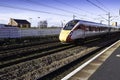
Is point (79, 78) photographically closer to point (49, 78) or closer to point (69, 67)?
point (49, 78)

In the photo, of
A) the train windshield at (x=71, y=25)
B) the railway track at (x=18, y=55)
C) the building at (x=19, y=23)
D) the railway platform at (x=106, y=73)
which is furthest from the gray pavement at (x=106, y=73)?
the building at (x=19, y=23)

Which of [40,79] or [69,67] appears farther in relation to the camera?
[69,67]

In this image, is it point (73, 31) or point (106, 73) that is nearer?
point (106, 73)

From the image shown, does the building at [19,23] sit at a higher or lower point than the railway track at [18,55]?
higher

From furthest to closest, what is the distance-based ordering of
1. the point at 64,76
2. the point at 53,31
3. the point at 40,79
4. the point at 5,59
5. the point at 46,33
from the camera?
the point at 53,31
the point at 46,33
the point at 5,59
the point at 64,76
the point at 40,79

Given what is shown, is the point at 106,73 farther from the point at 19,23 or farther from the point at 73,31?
the point at 19,23

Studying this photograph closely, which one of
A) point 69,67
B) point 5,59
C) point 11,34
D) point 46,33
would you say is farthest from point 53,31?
point 69,67

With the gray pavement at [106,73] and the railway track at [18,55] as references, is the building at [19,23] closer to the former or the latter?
the railway track at [18,55]

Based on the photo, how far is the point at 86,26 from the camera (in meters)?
27.0

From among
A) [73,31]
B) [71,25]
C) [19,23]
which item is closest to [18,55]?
[73,31]

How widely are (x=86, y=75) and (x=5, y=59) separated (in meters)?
6.93

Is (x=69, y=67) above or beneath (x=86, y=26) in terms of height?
beneath

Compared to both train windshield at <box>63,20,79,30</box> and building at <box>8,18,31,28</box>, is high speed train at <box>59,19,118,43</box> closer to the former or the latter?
train windshield at <box>63,20,79,30</box>

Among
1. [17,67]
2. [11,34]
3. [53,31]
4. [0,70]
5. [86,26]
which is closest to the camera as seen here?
[0,70]
